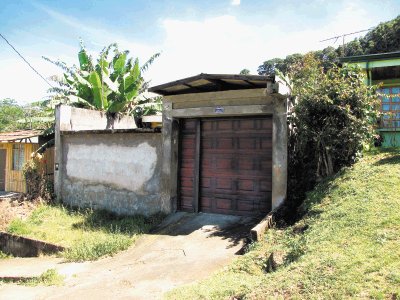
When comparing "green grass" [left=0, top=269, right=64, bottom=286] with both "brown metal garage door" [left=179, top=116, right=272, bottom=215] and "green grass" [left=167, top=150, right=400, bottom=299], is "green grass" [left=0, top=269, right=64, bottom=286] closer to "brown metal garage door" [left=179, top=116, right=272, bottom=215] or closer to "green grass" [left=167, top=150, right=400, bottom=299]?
"green grass" [left=167, top=150, right=400, bottom=299]

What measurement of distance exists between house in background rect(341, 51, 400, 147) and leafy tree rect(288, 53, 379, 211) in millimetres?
3345

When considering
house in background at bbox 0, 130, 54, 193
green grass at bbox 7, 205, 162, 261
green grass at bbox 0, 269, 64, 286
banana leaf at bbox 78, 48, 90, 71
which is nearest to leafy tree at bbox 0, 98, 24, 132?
house in background at bbox 0, 130, 54, 193

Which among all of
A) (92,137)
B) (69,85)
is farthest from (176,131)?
(69,85)

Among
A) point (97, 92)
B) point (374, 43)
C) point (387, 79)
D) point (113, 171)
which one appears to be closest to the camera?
point (113, 171)

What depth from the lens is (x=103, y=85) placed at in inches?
535

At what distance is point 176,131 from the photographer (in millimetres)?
9078

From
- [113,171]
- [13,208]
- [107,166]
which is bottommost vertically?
[13,208]

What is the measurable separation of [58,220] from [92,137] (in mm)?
2685

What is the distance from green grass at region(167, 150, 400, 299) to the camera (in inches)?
140

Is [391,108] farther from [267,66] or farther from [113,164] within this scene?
[267,66]

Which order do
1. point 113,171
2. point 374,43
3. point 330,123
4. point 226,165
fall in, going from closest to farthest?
1. point 330,123
2. point 226,165
3. point 113,171
4. point 374,43

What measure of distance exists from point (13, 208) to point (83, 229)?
13.0 ft

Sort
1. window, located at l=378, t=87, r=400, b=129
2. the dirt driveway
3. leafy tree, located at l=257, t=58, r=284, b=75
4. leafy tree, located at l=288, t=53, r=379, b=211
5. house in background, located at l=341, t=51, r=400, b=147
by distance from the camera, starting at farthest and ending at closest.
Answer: leafy tree, located at l=257, t=58, r=284, b=75
window, located at l=378, t=87, r=400, b=129
house in background, located at l=341, t=51, r=400, b=147
leafy tree, located at l=288, t=53, r=379, b=211
the dirt driveway

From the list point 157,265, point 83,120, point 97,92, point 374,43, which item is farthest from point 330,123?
point 374,43
